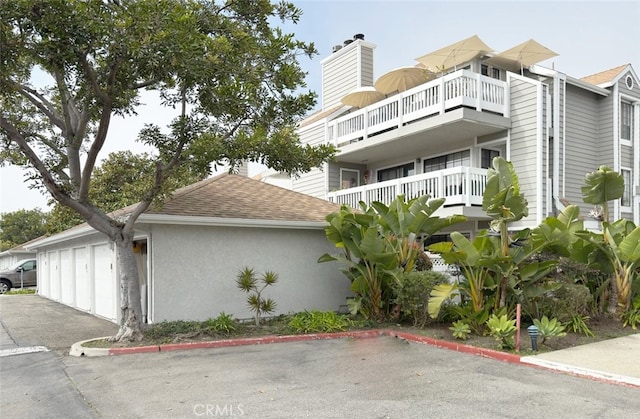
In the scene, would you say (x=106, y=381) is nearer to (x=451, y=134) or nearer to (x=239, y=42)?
(x=239, y=42)

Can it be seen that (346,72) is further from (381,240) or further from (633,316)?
(633,316)

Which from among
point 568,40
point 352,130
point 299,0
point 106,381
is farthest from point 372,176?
point 106,381

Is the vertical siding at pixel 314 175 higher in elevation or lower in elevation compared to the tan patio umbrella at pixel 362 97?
lower

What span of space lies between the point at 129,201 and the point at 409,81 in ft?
46.0

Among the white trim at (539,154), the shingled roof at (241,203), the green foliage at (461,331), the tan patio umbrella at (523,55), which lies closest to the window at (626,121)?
the tan patio umbrella at (523,55)

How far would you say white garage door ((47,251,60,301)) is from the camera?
19.8 metres

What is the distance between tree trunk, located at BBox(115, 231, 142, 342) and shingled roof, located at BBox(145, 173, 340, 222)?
102 centimetres

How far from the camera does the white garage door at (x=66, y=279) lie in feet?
57.3

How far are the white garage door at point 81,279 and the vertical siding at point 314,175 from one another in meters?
8.48

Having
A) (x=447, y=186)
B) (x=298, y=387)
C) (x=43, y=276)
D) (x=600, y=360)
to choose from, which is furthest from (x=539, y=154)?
(x=43, y=276)

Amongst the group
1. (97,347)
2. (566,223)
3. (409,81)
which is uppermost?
(409,81)

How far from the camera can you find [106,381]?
279 inches

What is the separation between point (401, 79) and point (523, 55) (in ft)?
13.3

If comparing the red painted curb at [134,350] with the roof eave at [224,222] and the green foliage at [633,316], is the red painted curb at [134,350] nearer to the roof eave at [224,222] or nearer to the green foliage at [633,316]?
the roof eave at [224,222]
